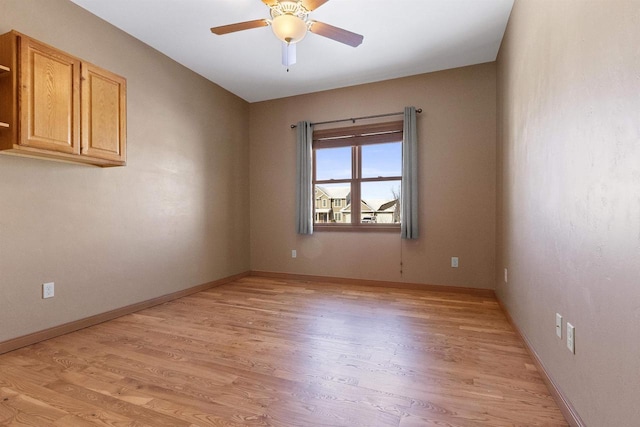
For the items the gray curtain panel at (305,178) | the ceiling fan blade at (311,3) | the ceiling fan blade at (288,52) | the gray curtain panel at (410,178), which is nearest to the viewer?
the ceiling fan blade at (311,3)

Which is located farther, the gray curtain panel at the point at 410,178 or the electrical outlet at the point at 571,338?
the gray curtain panel at the point at 410,178

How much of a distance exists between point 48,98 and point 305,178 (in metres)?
2.92

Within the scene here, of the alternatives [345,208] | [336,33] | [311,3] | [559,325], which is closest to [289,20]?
[311,3]

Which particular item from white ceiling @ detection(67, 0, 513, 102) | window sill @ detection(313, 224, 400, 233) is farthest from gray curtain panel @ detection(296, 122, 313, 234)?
white ceiling @ detection(67, 0, 513, 102)

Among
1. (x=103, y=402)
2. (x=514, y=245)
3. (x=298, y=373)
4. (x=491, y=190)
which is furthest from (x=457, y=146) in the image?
(x=103, y=402)

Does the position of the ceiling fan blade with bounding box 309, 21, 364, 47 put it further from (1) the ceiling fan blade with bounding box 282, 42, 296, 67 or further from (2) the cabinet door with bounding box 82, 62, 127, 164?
(2) the cabinet door with bounding box 82, 62, 127, 164

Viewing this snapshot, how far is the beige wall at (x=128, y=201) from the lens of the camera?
2336 millimetres

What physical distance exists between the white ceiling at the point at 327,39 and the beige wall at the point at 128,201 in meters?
0.32

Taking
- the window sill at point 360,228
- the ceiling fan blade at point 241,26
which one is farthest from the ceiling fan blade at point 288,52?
the window sill at point 360,228

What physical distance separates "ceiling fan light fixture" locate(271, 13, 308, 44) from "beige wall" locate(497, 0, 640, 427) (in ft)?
5.13

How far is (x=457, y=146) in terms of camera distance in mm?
3848

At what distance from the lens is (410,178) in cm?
397

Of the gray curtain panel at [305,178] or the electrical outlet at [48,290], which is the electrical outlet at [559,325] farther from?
the electrical outlet at [48,290]

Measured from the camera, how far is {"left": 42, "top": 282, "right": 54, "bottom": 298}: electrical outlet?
245cm
